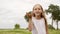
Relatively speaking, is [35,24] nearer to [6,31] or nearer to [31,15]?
[31,15]

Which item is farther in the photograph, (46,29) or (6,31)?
(6,31)

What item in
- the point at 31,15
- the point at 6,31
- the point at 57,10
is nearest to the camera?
the point at 31,15

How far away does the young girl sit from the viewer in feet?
6.88

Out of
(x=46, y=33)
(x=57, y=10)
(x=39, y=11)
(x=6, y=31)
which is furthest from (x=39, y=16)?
(x=57, y=10)

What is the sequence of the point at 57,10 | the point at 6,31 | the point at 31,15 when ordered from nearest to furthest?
the point at 31,15 < the point at 6,31 < the point at 57,10

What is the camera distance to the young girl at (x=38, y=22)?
6.88 ft

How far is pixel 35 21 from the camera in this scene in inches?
83.4

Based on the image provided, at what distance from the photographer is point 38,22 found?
2117mm

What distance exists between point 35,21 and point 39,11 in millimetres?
136

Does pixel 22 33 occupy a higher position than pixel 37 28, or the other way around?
pixel 37 28

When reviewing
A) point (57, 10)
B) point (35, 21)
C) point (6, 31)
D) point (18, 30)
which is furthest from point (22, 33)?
point (35, 21)

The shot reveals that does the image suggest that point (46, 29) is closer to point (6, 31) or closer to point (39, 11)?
point (39, 11)

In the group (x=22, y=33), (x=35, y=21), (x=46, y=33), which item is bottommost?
(x=22, y=33)

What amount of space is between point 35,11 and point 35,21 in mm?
127
